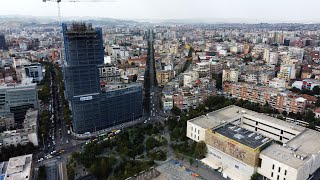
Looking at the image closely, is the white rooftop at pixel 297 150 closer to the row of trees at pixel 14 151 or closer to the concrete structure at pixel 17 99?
the row of trees at pixel 14 151

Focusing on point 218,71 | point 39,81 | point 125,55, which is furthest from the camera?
point 125,55

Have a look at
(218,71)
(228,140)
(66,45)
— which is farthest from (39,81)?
(228,140)

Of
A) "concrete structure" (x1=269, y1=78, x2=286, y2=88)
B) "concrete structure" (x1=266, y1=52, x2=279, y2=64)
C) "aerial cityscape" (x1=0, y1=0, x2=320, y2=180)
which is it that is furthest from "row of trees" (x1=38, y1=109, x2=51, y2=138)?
"concrete structure" (x1=266, y1=52, x2=279, y2=64)

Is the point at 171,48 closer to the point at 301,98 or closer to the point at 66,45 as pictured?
the point at 301,98

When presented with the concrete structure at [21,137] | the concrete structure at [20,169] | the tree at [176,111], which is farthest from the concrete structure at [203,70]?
the concrete structure at [20,169]

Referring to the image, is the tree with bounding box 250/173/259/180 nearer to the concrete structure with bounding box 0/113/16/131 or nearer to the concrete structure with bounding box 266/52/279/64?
the concrete structure with bounding box 0/113/16/131
